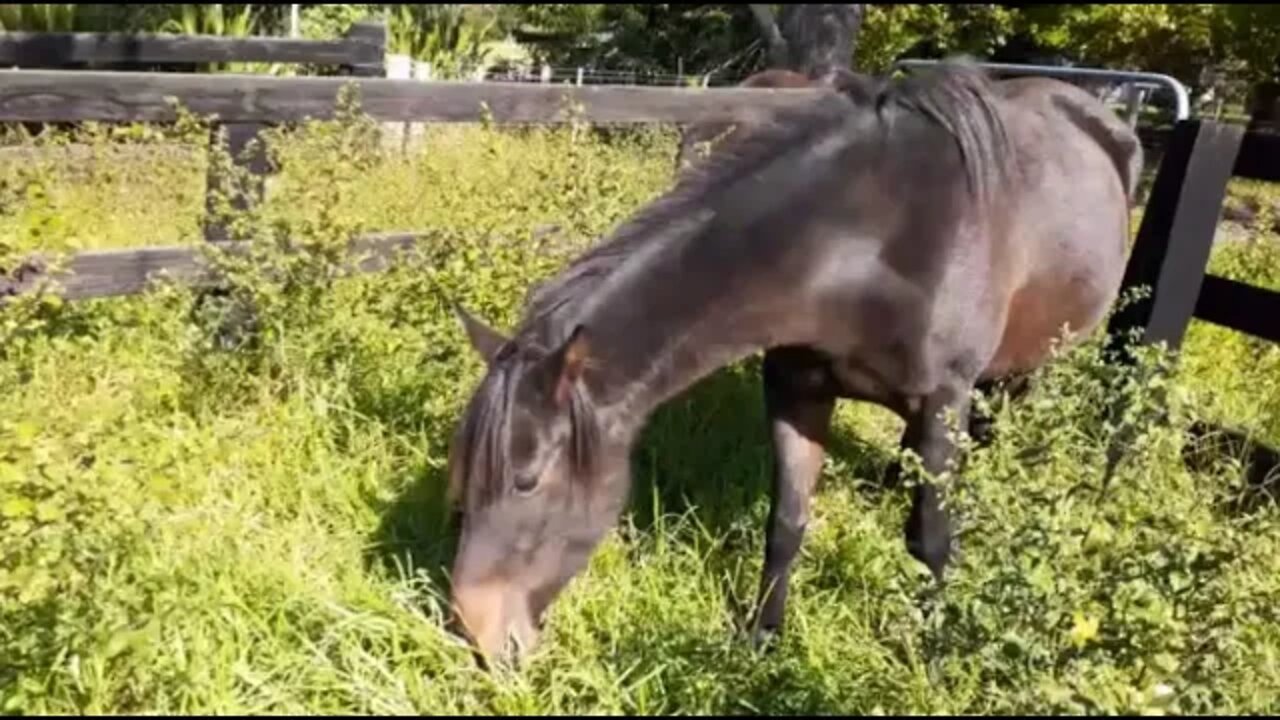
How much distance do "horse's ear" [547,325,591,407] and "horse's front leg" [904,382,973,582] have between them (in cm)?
103

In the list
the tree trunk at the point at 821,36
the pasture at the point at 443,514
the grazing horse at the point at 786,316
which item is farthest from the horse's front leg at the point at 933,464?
the tree trunk at the point at 821,36

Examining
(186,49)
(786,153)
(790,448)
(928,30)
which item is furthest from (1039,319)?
(928,30)

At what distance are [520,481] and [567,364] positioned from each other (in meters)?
0.26

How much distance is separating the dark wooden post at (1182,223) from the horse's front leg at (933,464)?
1.31 meters

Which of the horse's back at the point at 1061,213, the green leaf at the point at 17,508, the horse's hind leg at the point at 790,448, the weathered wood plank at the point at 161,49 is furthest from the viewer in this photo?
the weathered wood plank at the point at 161,49

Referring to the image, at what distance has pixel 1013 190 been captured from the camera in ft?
12.1

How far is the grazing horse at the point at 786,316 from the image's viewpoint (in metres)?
2.68

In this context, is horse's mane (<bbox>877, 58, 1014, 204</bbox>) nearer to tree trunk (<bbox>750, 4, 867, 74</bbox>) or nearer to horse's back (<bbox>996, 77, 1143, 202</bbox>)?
horse's back (<bbox>996, 77, 1143, 202</bbox>)

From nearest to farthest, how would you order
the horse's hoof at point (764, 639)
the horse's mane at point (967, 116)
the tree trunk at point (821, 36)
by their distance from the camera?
the horse's hoof at point (764, 639) → the horse's mane at point (967, 116) → the tree trunk at point (821, 36)

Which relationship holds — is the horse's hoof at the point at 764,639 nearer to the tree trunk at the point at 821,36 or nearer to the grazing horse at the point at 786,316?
the grazing horse at the point at 786,316

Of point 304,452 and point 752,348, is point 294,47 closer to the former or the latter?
point 304,452

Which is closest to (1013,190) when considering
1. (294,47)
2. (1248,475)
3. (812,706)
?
(1248,475)

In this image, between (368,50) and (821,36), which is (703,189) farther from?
(821,36)

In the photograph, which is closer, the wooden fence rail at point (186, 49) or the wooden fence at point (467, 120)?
the wooden fence at point (467, 120)
